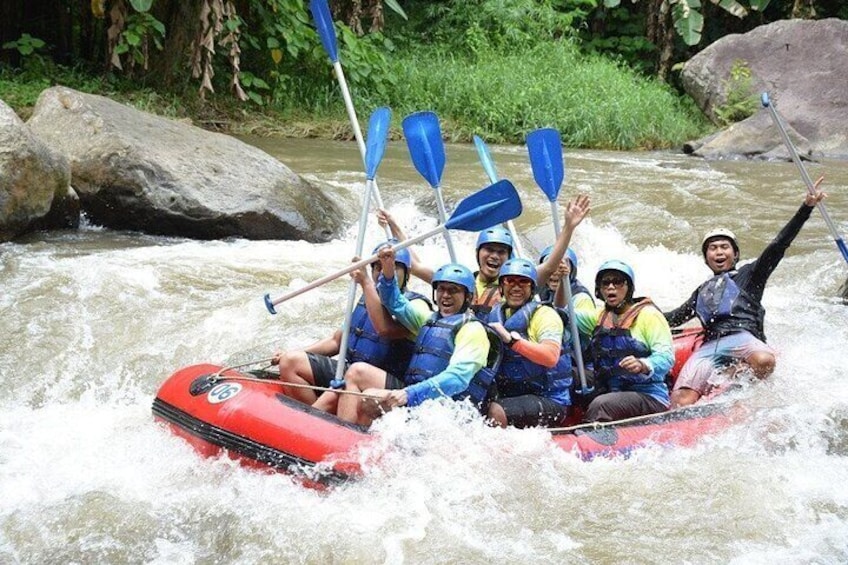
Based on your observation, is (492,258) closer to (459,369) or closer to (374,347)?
(374,347)

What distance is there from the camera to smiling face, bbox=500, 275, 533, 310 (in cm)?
398

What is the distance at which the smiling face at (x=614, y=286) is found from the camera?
4152 mm

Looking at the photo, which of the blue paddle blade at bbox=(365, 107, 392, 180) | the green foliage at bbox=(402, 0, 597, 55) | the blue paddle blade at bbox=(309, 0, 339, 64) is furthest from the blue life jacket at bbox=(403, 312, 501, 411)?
the green foliage at bbox=(402, 0, 597, 55)

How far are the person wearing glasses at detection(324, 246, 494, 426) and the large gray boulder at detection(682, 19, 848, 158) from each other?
28.3 feet

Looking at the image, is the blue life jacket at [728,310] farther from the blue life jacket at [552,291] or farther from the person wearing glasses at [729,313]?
the blue life jacket at [552,291]

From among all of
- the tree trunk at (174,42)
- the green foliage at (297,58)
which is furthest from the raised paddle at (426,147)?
the green foliage at (297,58)

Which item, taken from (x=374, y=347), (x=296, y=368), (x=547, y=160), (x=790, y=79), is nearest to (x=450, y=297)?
(x=374, y=347)

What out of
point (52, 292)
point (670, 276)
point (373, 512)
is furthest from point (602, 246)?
point (373, 512)

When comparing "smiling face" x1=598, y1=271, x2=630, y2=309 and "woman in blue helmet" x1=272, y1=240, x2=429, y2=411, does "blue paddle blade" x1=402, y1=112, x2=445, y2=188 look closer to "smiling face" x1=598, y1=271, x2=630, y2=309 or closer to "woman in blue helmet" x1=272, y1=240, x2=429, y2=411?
"woman in blue helmet" x1=272, y1=240, x2=429, y2=411

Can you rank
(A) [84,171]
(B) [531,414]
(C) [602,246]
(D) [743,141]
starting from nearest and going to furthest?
(B) [531,414], (A) [84,171], (C) [602,246], (D) [743,141]

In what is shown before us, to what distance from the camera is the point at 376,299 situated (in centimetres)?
404

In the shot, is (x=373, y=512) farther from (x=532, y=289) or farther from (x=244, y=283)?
(x=244, y=283)

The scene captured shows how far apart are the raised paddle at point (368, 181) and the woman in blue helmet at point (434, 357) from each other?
0.49 ft

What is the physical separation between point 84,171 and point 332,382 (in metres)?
3.56
